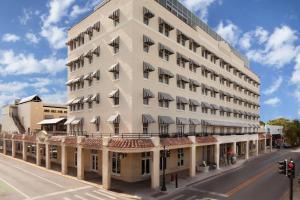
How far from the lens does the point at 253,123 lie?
73312mm

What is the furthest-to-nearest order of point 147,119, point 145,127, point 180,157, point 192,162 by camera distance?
point 180,157, point 192,162, point 145,127, point 147,119

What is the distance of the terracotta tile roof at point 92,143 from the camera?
29.2 metres

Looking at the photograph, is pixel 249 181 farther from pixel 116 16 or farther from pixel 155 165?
pixel 116 16

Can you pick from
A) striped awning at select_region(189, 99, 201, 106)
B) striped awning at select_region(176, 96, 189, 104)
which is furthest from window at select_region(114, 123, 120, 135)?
striped awning at select_region(189, 99, 201, 106)

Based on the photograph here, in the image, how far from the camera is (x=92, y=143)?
30.4 metres

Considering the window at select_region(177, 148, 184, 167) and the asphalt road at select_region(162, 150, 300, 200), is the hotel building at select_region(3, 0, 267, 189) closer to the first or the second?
the window at select_region(177, 148, 184, 167)

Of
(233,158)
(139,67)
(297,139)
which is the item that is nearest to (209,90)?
(233,158)

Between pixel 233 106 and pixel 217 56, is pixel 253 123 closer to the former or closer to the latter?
pixel 233 106

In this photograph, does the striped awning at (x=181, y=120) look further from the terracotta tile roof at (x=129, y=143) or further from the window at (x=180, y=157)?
Result: the terracotta tile roof at (x=129, y=143)

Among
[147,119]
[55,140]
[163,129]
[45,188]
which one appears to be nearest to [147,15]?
[147,119]

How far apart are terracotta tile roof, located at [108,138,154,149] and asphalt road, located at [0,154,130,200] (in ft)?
14.9

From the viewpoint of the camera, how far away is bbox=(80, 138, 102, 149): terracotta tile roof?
29.2 meters

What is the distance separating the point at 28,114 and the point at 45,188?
39.8 m

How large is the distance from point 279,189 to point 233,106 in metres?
31.7
